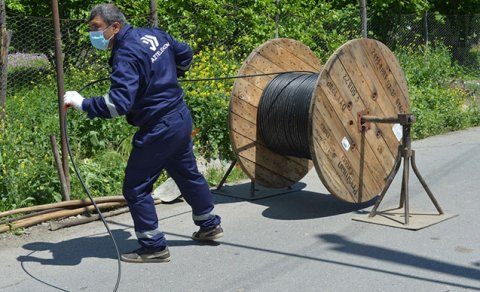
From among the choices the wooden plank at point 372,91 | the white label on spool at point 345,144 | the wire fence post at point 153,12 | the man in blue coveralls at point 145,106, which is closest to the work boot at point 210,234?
the man in blue coveralls at point 145,106

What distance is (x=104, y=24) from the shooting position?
5.15m

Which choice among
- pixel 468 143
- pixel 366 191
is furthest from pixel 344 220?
pixel 468 143

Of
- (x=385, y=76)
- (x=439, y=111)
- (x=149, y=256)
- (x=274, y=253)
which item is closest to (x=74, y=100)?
(x=149, y=256)

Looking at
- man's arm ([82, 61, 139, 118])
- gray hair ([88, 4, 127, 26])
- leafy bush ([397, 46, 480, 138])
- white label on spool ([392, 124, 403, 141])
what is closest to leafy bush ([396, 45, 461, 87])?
leafy bush ([397, 46, 480, 138])

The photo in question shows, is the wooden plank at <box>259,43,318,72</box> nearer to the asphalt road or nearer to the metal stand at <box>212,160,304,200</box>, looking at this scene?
the metal stand at <box>212,160,304,200</box>

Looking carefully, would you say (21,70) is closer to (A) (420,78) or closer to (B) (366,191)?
(B) (366,191)

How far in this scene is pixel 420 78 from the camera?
1323 cm

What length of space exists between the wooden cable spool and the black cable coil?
143 mm

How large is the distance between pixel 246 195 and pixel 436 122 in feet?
17.1

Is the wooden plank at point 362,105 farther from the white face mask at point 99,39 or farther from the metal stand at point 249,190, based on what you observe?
the white face mask at point 99,39

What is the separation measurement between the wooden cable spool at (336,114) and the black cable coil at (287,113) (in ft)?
0.47

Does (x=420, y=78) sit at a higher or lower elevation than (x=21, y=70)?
lower

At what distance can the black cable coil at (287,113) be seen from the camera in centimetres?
650

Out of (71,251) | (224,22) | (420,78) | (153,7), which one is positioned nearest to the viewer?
(71,251)
